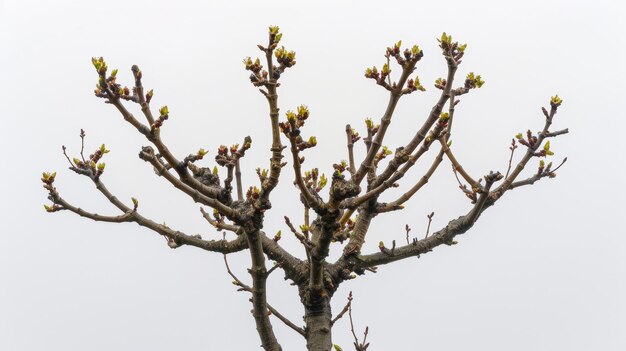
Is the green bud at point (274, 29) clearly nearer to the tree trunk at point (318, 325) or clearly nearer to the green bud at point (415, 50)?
the green bud at point (415, 50)

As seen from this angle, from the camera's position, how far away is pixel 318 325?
616cm

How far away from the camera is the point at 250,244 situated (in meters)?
5.58

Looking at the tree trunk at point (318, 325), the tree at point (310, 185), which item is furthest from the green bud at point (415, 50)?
the tree trunk at point (318, 325)

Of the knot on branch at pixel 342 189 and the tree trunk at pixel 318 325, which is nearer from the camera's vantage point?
the knot on branch at pixel 342 189

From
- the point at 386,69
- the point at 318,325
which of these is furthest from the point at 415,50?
the point at 318,325

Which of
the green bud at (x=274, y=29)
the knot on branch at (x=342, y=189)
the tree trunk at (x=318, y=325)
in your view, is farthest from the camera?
the tree trunk at (x=318, y=325)

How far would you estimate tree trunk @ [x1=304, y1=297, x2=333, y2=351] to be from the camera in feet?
19.9

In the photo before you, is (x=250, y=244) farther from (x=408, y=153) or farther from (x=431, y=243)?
(x=431, y=243)

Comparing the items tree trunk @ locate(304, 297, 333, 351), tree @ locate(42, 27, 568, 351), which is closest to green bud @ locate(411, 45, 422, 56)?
tree @ locate(42, 27, 568, 351)

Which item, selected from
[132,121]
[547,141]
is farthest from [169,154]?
[547,141]

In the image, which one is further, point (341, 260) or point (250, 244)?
point (341, 260)

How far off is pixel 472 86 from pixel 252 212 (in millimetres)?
2431

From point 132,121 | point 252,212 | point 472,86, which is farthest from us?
point 472,86

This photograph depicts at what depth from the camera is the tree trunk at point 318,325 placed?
6074 mm
